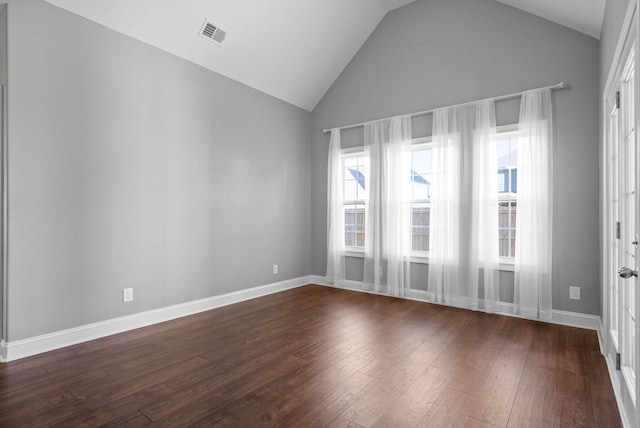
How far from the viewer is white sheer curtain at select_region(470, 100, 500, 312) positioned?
381 centimetres

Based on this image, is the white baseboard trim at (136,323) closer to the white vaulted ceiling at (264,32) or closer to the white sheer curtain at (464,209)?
the white sheer curtain at (464,209)

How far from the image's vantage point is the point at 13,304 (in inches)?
105

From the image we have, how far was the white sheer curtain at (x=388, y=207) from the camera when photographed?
178 inches

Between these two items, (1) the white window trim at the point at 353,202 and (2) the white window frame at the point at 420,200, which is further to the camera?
(1) the white window trim at the point at 353,202

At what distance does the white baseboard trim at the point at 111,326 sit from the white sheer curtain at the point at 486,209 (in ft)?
9.50

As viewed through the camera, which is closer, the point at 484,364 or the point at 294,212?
the point at 484,364

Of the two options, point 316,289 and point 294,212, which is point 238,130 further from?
point 316,289

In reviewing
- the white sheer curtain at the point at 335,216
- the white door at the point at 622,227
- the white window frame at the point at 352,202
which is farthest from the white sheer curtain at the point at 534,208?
the white sheer curtain at the point at 335,216

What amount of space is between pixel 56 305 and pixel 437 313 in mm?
3797

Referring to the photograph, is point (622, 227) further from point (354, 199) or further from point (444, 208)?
point (354, 199)

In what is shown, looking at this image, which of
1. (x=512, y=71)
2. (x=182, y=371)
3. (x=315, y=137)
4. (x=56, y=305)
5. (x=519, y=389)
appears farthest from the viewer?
(x=315, y=137)

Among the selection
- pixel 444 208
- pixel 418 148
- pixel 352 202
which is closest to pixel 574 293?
pixel 444 208

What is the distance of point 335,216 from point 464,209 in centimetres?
193

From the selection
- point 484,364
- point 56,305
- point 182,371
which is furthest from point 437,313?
point 56,305
